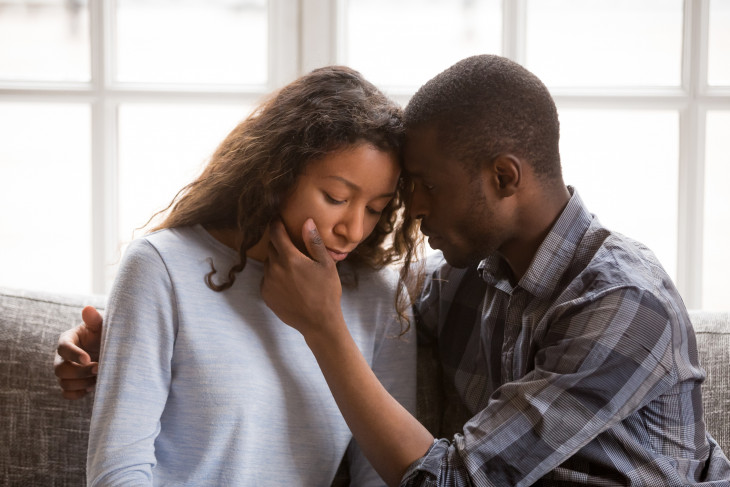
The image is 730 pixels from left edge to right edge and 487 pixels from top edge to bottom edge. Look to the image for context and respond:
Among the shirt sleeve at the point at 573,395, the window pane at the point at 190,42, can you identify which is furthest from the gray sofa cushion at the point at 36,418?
the window pane at the point at 190,42

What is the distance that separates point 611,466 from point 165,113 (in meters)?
1.55

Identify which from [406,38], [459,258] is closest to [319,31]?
[406,38]

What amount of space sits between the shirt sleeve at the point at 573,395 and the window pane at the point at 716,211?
1.09 meters

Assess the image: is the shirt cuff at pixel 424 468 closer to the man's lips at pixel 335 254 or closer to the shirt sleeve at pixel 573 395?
the shirt sleeve at pixel 573 395

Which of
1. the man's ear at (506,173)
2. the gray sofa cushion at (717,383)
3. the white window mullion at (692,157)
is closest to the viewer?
the man's ear at (506,173)

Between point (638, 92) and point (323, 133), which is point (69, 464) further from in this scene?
point (638, 92)

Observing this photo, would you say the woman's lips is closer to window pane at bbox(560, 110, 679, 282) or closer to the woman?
the woman

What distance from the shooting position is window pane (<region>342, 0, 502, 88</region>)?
2070mm

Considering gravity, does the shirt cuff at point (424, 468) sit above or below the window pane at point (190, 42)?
below

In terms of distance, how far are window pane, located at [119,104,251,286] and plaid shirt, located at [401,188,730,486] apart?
46.3 inches

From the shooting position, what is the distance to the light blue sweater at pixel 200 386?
115 cm

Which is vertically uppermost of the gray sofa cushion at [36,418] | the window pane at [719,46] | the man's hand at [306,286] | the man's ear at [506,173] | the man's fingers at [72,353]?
the window pane at [719,46]

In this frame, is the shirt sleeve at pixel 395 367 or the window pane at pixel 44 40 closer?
the shirt sleeve at pixel 395 367

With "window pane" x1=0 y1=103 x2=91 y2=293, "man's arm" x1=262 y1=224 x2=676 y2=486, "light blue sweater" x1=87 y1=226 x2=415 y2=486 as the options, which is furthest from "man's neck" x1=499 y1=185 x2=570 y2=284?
"window pane" x1=0 y1=103 x2=91 y2=293
